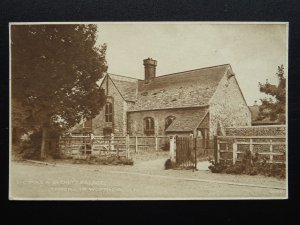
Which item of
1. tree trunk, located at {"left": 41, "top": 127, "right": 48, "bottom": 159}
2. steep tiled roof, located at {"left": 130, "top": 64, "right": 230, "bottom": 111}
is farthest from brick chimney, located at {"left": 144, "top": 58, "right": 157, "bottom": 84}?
tree trunk, located at {"left": 41, "top": 127, "right": 48, "bottom": 159}

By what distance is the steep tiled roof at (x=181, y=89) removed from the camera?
15.7ft

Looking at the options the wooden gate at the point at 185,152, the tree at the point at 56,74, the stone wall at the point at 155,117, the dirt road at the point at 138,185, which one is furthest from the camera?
the stone wall at the point at 155,117

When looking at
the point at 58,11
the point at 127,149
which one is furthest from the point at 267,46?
the point at 58,11

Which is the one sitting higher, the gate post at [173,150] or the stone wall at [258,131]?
the stone wall at [258,131]

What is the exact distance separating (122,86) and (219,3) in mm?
1787

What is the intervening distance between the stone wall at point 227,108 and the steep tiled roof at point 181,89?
0.36 feet

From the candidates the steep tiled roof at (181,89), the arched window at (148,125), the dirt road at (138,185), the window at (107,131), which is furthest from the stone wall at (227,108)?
the window at (107,131)

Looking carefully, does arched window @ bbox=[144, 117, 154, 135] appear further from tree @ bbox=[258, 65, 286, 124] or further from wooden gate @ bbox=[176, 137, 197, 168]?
tree @ bbox=[258, 65, 286, 124]

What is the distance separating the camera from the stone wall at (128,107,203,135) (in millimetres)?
4949

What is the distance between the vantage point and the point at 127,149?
4828mm

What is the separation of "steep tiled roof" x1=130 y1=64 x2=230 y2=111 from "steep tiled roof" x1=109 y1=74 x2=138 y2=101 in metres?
0.08

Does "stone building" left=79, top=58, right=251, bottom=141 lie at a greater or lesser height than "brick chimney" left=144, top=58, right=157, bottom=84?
lesser

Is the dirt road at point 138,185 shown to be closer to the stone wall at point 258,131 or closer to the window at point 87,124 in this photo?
the stone wall at point 258,131
